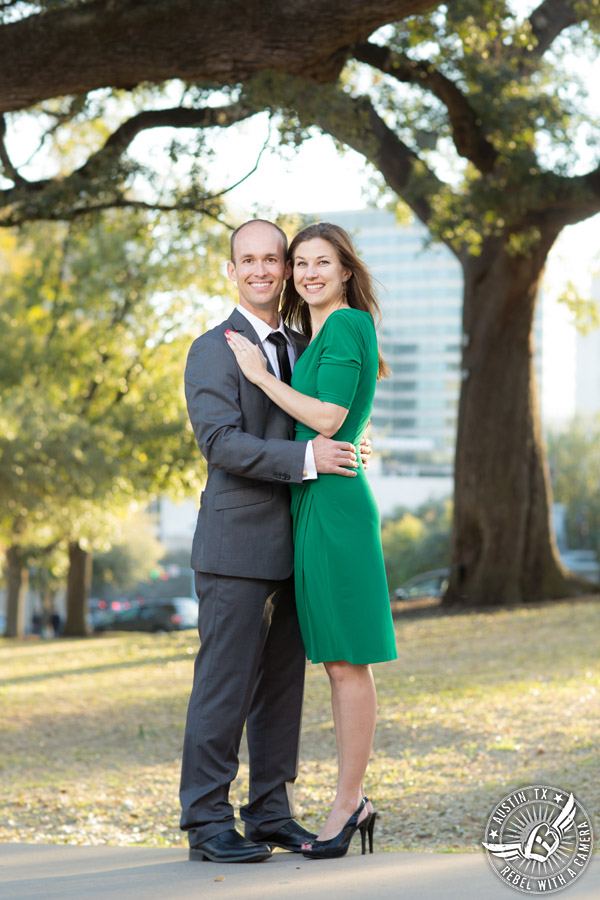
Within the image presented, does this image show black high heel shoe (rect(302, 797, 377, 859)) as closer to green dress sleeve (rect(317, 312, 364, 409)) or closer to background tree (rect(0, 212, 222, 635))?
green dress sleeve (rect(317, 312, 364, 409))

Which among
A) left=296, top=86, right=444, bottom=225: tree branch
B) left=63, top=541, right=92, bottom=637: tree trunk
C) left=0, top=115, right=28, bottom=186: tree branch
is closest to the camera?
left=296, top=86, right=444, bottom=225: tree branch

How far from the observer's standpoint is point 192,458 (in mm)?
21578

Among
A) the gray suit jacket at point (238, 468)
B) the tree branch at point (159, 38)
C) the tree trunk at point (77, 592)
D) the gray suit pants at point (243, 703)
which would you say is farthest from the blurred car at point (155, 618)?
the gray suit jacket at point (238, 468)

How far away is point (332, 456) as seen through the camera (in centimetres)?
360

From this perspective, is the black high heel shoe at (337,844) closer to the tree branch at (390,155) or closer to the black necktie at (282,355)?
the black necktie at (282,355)

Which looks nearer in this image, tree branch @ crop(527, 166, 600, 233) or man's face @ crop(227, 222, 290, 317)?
man's face @ crop(227, 222, 290, 317)

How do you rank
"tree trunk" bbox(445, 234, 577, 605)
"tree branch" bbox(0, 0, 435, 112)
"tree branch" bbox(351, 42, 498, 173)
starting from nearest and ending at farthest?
"tree branch" bbox(0, 0, 435, 112) < "tree branch" bbox(351, 42, 498, 173) < "tree trunk" bbox(445, 234, 577, 605)

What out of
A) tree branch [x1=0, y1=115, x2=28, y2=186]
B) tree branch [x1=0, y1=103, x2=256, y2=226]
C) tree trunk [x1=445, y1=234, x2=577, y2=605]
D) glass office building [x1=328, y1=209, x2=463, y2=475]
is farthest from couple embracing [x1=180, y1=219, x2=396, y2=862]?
glass office building [x1=328, y1=209, x2=463, y2=475]

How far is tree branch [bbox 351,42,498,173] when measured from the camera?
1211cm

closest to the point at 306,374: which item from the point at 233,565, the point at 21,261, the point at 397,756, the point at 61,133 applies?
the point at 233,565

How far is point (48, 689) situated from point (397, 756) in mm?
6045

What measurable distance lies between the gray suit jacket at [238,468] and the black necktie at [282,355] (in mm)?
169

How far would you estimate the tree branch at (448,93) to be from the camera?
1211cm

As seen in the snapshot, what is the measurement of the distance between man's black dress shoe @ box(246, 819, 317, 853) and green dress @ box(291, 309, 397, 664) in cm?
68
